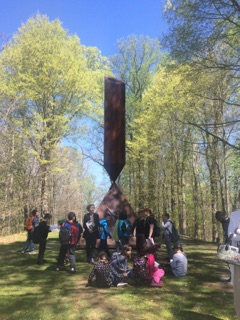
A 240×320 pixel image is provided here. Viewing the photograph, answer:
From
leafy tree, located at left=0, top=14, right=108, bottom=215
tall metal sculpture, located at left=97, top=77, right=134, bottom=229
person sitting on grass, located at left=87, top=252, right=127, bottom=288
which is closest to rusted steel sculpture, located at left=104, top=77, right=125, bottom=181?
tall metal sculpture, located at left=97, top=77, right=134, bottom=229

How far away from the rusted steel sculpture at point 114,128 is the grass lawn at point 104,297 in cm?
551

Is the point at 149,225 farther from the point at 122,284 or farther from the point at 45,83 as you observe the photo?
the point at 45,83

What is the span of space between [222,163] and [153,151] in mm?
5522

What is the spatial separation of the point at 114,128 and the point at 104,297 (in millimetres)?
8807

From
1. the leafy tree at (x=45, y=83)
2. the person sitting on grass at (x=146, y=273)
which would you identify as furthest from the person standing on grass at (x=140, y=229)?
the leafy tree at (x=45, y=83)

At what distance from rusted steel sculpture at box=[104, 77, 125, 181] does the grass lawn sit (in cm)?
551

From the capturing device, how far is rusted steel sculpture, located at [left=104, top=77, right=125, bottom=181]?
44.5 ft

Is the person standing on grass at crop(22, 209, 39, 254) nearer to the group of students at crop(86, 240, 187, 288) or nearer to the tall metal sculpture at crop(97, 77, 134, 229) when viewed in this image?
the tall metal sculpture at crop(97, 77, 134, 229)

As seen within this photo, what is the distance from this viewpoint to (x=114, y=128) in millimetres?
13906

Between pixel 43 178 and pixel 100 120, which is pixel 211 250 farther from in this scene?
pixel 100 120

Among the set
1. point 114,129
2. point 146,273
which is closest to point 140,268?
point 146,273

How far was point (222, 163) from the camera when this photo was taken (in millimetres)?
20484

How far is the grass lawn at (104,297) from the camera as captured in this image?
5.32 meters

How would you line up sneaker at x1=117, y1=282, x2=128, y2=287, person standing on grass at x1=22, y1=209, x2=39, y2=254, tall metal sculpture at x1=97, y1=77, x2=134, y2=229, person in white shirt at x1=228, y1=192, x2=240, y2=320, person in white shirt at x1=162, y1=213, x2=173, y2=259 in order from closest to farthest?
person in white shirt at x1=228, y1=192, x2=240, y2=320, sneaker at x1=117, y1=282, x2=128, y2=287, person in white shirt at x1=162, y1=213, x2=173, y2=259, person standing on grass at x1=22, y1=209, x2=39, y2=254, tall metal sculpture at x1=97, y1=77, x2=134, y2=229
